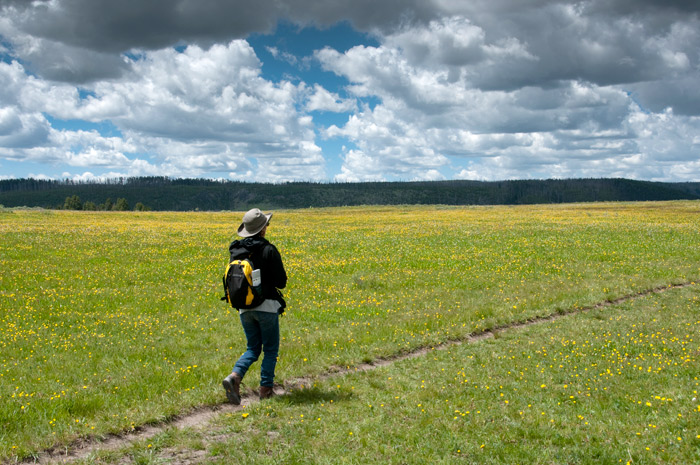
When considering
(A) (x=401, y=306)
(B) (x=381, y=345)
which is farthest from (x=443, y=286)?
(B) (x=381, y=345)

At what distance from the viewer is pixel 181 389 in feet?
30.1

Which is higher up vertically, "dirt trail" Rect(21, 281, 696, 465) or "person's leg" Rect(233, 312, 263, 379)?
"person's leg" Rect(233, 312, 263, 379)

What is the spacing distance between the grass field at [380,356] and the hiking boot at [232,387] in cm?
47

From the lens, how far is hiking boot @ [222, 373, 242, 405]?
27.3 ft

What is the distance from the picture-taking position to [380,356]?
1152cm

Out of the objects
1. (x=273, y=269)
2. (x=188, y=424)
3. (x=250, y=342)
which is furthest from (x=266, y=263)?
(x=188, y=424)

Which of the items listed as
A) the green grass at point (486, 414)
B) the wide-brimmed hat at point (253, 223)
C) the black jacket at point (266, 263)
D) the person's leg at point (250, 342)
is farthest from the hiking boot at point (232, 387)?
the wide-brimmed hat at point (253, 223)

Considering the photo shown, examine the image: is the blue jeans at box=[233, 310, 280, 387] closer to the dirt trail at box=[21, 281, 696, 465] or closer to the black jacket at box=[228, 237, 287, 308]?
the black jacket at box=[228, 237, 287, 308]

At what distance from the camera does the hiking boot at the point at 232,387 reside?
27.3 ft

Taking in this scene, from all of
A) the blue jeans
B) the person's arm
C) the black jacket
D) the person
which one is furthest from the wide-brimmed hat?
the blue jeans

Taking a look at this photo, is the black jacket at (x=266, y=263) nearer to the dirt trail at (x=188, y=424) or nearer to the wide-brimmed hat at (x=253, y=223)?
the wide-brimmed hat at (x=253, y=223)

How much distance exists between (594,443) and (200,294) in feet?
47.5

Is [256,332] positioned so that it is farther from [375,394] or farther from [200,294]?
[200,294]

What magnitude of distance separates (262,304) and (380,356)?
4.22 metres
